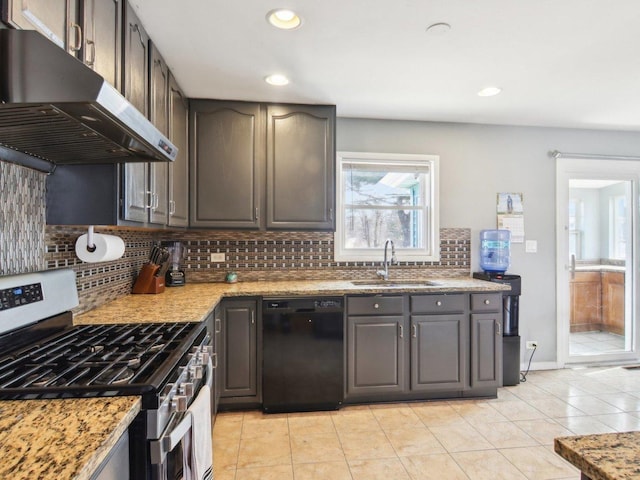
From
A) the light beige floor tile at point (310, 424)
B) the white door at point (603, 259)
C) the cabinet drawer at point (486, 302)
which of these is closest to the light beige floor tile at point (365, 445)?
the light beige floor tile at point (310, 424)

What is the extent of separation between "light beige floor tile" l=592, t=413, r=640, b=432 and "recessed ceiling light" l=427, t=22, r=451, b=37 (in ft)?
9.14

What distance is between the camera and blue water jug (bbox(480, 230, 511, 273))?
Answer: 128 inches

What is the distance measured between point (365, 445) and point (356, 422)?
0.90 ft

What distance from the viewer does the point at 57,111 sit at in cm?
95

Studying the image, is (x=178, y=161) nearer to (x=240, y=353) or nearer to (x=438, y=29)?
(x=240, y=353)

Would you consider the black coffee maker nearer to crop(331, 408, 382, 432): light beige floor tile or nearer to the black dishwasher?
the black dishwasher

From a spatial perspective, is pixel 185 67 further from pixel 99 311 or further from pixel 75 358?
pixel 75 358

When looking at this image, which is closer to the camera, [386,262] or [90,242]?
[90,242]

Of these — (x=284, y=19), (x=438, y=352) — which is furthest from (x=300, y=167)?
(x=438, y=352)

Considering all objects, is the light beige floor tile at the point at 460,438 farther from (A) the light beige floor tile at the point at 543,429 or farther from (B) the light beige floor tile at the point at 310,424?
(B) the light beige floor tile at the point at 310,424

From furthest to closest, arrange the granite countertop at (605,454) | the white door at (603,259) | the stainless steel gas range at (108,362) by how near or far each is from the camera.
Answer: the white door at (603,259)
the stainless steel gas range at (108,362)
the granite countertop at (605,454)

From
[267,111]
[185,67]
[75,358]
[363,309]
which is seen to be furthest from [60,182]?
[363,309]

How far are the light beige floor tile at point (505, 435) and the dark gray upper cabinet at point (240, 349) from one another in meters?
1.59

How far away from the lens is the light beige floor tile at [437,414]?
241 cm
